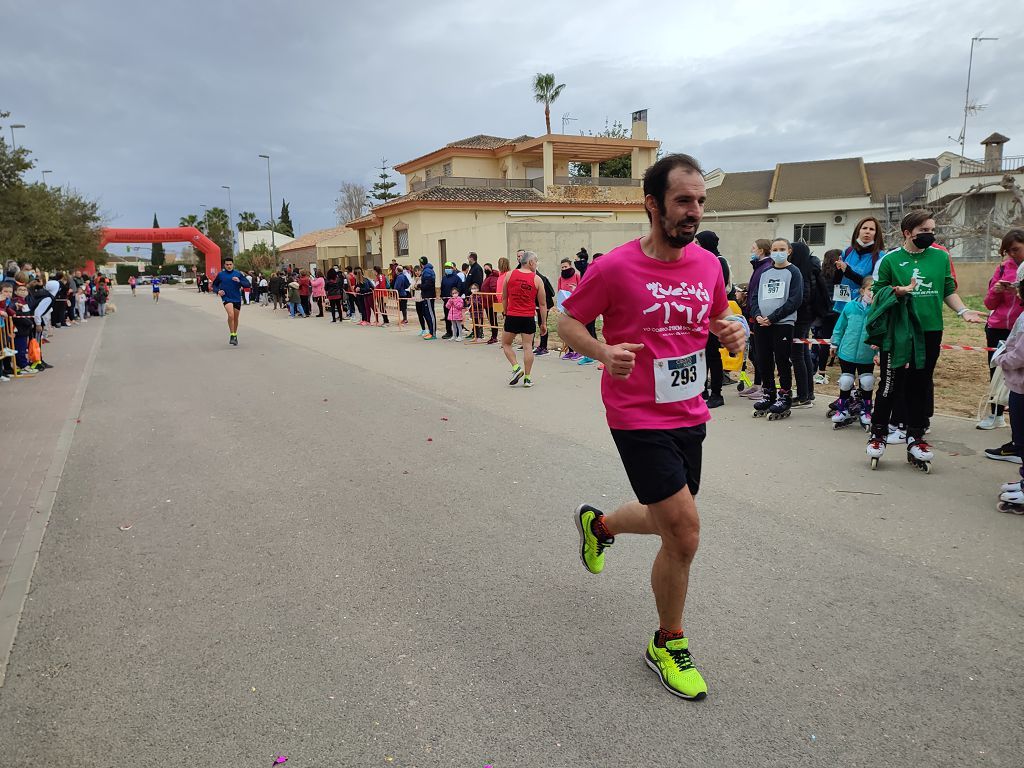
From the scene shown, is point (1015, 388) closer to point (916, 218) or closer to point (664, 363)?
point (916, 218)

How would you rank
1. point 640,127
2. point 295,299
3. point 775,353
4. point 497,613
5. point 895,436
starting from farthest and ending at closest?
point 640,127, point 295,299, point 775,353, point 895,436, point 497,613

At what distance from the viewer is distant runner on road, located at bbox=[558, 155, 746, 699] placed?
9.41 feet

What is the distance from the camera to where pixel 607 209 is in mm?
39719

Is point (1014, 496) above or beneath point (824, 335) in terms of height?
beneath

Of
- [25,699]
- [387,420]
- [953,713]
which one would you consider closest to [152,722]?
[25,699]

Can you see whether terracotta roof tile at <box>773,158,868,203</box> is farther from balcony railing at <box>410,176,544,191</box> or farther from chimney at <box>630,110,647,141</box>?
balcony railing at <box>410,176,544,191</box>

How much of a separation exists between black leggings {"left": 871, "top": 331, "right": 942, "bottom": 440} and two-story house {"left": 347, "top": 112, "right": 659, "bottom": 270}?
1041 inches

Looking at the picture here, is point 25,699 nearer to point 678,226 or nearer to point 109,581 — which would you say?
point 109,581

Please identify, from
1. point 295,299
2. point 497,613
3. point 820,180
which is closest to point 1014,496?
point 497,613

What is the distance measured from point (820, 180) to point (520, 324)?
43183mm

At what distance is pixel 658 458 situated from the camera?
2879mm

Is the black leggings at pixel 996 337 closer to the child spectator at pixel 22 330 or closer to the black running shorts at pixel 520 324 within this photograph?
the black running shorts at pixel 520 324

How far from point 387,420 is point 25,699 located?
17.4 feet

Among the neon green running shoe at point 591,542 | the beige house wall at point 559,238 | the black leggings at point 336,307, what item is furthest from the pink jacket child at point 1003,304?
the black leggings at point 336,307
